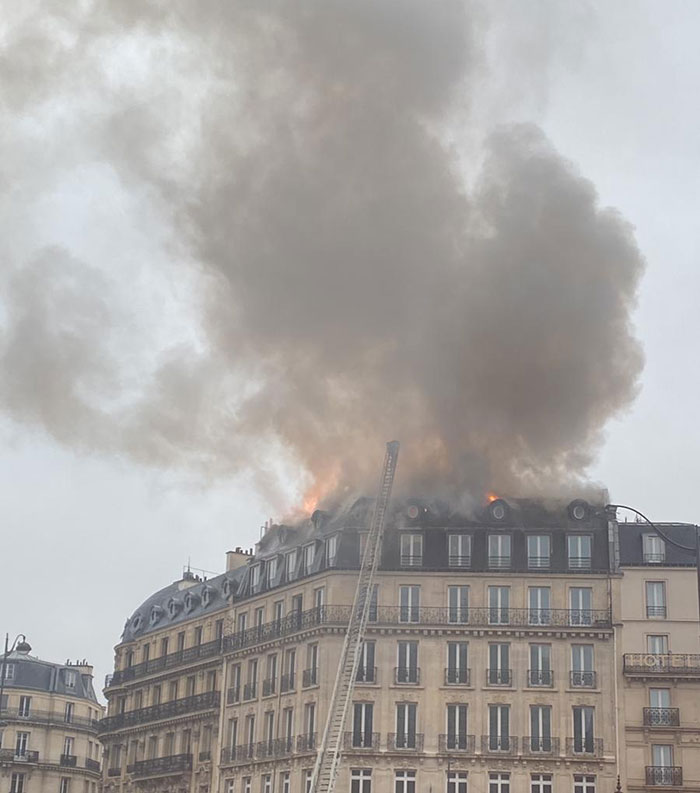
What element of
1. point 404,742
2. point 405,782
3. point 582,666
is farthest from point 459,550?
point 405,782

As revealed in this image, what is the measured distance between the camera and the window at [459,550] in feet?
190

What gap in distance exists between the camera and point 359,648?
5544 cm

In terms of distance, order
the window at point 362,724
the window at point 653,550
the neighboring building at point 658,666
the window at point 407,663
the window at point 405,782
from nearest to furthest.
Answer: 1. the neighboring building at point 658,666
2. the window at point 405,782
3. the window at point 362,724
4. the window at point 407,663
5. the window at point 653,550

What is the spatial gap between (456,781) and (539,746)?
369 centimetres

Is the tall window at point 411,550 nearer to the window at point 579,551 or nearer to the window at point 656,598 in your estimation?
the window at point 579,551

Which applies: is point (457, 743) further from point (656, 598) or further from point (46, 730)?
point (46, 730)

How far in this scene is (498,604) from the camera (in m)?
56.9

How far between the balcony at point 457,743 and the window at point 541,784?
2.76m

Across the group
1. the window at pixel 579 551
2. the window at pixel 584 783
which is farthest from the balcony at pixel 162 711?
the window at pixel 579 551

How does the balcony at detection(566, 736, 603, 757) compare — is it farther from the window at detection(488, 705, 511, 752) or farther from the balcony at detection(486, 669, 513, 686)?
the balcony at detection(486, 669, 513, 686)

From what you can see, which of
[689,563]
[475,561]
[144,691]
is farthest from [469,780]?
[144,691]

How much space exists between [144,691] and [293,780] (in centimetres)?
1859

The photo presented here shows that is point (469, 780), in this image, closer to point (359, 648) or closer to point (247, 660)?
point (359, 648)

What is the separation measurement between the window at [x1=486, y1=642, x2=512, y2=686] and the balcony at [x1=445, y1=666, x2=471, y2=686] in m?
0.84
